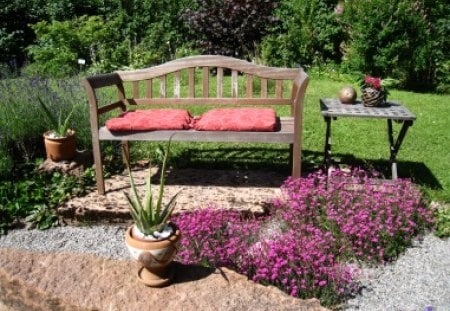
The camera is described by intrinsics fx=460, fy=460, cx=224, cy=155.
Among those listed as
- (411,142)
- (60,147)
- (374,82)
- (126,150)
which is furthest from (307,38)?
(60,147)

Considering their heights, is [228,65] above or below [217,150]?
above

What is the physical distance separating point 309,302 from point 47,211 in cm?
265

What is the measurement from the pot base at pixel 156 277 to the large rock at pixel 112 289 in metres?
0.03

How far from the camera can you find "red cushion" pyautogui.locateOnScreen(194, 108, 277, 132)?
3910 mm

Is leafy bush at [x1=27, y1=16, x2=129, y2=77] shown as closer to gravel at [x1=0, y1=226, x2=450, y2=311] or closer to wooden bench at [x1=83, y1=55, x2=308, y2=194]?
wooden bench at [x1=83, y1=55, x2=308, y2=194]

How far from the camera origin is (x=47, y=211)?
405 cm

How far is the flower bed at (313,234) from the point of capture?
9.74 ft

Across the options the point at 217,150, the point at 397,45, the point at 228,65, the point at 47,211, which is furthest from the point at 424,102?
the point at 47,211

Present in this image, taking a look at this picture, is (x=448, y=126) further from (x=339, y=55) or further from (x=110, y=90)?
(x=110, y=90)

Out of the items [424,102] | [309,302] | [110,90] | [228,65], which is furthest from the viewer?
[110,90]

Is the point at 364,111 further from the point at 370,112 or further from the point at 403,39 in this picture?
the point at 403,39

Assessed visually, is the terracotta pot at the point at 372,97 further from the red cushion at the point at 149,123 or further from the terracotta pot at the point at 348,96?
the red cushion at the point at 149,123

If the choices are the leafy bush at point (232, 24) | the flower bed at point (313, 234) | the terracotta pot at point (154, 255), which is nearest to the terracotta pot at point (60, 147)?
the flower bed at point (313, 234)

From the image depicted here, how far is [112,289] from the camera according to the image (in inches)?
94.3
